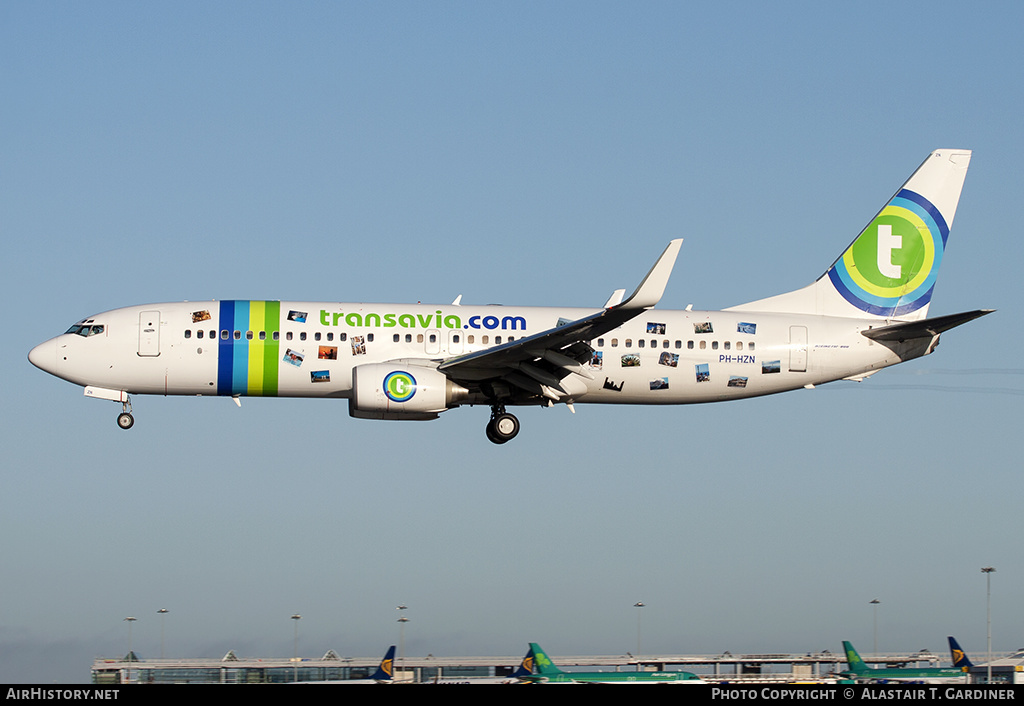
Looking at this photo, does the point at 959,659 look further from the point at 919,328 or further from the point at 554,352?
the point at 554,352

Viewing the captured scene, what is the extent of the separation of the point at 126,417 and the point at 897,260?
89.1 ft

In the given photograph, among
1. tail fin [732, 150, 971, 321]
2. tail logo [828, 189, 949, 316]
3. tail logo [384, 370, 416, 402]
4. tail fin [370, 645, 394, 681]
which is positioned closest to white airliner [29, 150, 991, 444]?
tail logo [384, 370, 416, 402]

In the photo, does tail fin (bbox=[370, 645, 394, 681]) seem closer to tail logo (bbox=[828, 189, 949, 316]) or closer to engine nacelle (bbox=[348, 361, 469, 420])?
engine nacelle (bbox=[348, 361, 469, 420])

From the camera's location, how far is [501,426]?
4003cm

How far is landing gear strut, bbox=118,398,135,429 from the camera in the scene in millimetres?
39438

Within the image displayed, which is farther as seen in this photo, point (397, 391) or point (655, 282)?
point (397, 391)

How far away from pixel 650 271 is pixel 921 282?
14.9 meters

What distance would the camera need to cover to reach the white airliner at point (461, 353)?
38375mm

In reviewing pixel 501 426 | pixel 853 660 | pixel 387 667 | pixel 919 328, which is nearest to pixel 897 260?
pixel 919 328

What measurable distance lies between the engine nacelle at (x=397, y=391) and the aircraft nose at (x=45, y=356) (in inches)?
382

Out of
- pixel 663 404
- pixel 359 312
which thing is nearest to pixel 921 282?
pixel 663 404

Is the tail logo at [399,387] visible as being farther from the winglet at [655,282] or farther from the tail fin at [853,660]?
the tail fin at [853,660]

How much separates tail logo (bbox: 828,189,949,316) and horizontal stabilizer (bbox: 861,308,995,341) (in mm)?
2354

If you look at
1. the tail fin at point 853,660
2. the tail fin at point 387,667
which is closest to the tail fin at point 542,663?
the tail fin at point 387,667
